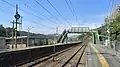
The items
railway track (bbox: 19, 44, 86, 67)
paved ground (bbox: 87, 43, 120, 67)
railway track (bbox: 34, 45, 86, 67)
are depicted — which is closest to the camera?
paved ground (bbox: 87, 43, 120, 67)

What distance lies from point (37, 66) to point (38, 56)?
7.24m

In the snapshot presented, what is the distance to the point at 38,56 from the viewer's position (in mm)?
27250

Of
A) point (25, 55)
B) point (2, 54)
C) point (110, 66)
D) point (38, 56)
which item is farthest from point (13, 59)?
point (38, 56)

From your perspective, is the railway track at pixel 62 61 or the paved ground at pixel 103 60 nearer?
the paved ground at pixel 103 60

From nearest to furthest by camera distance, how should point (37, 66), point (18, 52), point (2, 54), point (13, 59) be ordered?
point (2, 54) → point (13, 59) → point (18, 52) → point (37, 66)

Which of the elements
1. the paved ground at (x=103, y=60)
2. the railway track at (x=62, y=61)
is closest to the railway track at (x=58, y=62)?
the railway track at (x=62, y=61)

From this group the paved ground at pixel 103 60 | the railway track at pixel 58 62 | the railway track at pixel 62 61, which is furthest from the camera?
the railway track at pixel 62 61

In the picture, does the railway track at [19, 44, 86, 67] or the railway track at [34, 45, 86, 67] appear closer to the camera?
the railway track at [19, 44, 86, 67]

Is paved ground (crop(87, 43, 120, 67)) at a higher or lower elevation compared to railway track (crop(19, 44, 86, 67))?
higher

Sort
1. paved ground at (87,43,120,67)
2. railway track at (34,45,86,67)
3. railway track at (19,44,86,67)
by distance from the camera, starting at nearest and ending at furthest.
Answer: paved ground at (87,43,120,67) < railway track at (19,44,86,67) < railway track at (34,45,86,67)

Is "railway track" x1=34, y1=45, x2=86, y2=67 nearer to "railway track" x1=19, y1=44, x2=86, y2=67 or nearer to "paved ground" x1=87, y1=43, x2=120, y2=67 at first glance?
"railway track" x1=19, y1=44, x2=86, y2=67

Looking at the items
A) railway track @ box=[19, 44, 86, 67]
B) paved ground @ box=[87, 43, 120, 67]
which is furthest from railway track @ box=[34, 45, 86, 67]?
paved ground @ box=[87, 43, 120, 67]

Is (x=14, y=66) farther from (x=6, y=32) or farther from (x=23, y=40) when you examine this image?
(x=6, y=32)

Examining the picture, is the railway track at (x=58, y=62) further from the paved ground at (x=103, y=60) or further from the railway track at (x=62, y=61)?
the paved ground at (x=103, y=60)
